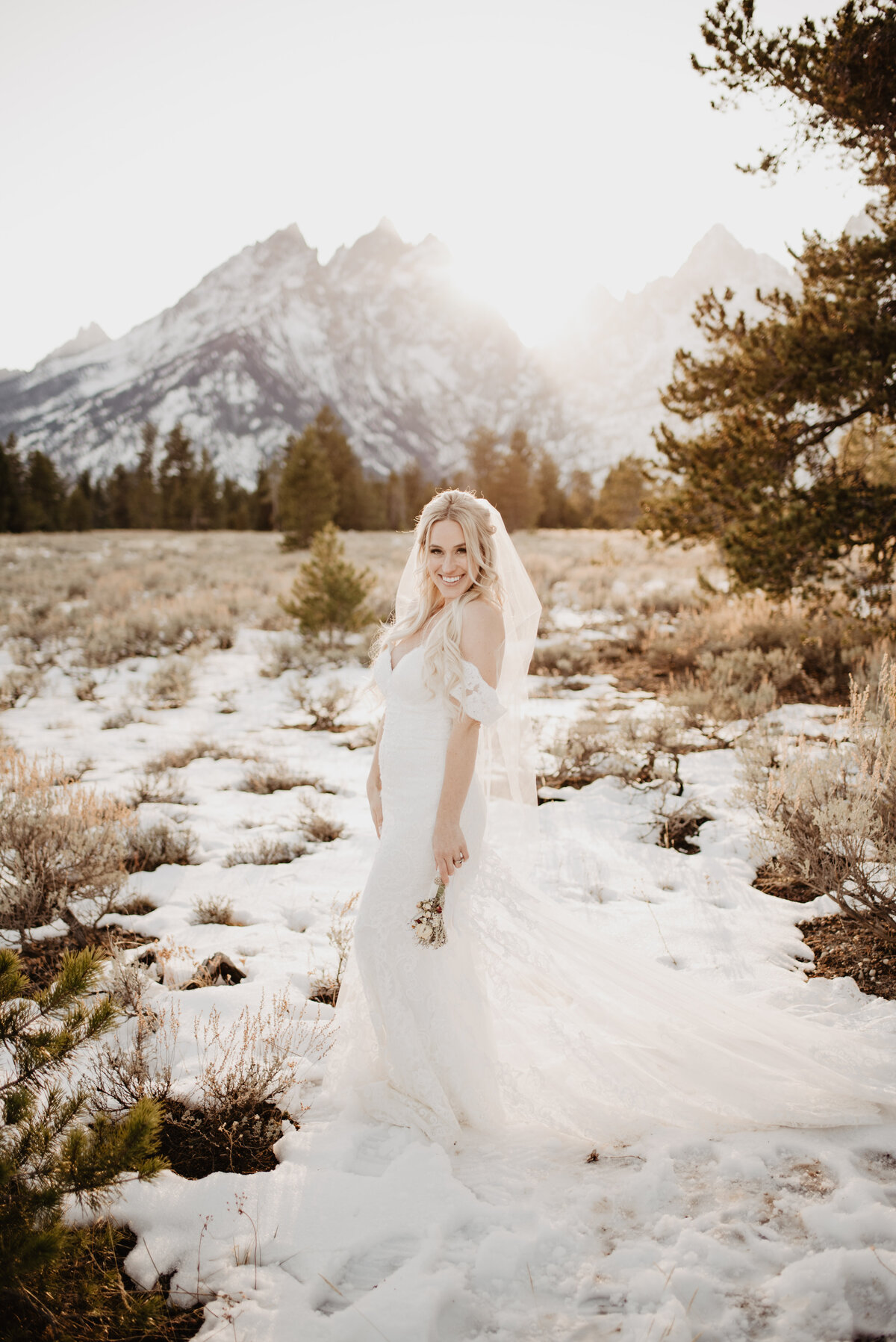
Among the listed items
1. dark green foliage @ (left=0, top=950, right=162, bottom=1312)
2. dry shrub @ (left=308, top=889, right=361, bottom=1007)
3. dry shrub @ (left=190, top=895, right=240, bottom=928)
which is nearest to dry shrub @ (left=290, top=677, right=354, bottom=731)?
dry shrub @ (left=190, top=895, right=240, bottom=928)

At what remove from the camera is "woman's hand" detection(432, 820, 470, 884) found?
8.36 feet

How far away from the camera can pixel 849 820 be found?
3182 mm

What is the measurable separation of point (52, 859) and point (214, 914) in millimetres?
932

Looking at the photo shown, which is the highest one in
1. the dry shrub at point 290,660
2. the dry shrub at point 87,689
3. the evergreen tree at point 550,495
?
the evergreen tree at point 550,495

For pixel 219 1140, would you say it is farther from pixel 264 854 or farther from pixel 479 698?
pixel 264 854

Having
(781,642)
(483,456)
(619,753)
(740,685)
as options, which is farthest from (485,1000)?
(483,456)

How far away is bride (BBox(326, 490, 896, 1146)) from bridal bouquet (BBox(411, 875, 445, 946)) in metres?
0.01

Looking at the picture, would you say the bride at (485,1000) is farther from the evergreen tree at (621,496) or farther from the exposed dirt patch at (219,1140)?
the evergreen tree at (621,496)

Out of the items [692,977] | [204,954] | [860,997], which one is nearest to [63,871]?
[204,954]

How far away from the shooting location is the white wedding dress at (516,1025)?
96.5 inches

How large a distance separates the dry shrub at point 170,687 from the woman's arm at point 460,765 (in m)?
6.72

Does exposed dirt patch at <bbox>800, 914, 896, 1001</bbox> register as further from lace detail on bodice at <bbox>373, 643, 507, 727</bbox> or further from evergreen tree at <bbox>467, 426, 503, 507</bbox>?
evergreen tree at <bbox>467, 426, 503, 507</bbox>

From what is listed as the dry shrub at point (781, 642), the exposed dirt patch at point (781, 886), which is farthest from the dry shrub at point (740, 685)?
the exposed dirt patch at point (781, 886)

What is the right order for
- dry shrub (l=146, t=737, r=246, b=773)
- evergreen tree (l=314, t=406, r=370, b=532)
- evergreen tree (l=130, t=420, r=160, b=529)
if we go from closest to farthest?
dry shrub (l=146, t=737, r=246, b=773) < evergreen tree (l=314, t=406, r=370, b=532) < evergreen tree (l=130, t=420, r=160, b=529)
